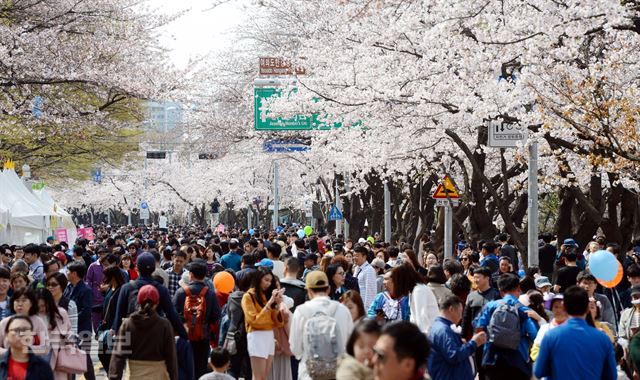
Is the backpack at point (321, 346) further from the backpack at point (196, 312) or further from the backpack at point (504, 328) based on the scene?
the backpack at point (196, 312)

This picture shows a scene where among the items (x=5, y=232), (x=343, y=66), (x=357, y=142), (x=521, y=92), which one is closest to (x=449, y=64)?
(x=521, y=92)

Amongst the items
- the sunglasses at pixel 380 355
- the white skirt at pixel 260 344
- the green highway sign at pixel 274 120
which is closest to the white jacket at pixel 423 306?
the white skirt at pixel 260 344

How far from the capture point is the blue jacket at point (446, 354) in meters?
8.29

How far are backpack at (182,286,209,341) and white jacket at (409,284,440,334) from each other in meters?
2.81

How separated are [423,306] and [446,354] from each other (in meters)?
1.65

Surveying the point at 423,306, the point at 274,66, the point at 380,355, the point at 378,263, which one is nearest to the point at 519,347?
the point at 423,306

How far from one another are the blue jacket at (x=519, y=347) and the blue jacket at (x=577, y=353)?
153cm

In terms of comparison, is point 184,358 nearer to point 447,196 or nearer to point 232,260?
point 232,260

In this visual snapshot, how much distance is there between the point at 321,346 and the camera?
27.6 feet

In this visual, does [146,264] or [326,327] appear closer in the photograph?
[326,327]

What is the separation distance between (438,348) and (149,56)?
70.4 feet

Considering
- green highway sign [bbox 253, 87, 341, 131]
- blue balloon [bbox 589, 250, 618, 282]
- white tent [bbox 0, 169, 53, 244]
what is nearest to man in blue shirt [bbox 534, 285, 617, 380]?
blue balloon [bbox 589, 250, 618, 282]

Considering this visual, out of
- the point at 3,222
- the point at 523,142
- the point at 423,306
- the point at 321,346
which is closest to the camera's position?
the point at 321,346

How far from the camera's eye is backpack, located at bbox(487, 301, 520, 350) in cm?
929
